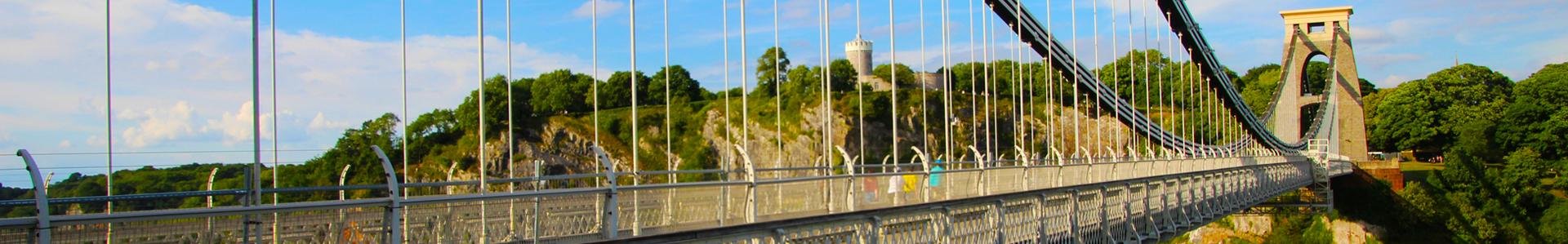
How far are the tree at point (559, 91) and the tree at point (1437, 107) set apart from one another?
51.8m

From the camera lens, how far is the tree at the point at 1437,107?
271 ft

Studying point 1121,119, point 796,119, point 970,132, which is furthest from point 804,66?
point 1121,119

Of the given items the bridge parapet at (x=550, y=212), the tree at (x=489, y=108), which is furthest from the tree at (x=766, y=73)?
the bridge parapet at (x=550, y=212)

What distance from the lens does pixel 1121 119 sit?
170ft

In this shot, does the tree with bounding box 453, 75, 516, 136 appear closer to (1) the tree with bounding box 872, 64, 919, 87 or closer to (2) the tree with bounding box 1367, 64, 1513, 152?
→ (1) the tree with bounding box 872, 64, 919, 87

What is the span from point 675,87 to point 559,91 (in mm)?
8275

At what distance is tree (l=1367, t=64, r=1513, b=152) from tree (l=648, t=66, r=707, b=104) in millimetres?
46119

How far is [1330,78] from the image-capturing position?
79875 mm

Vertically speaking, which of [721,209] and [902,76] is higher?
[902,76]

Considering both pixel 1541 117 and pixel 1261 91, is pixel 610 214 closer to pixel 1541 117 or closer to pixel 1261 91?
pixel 1541 117

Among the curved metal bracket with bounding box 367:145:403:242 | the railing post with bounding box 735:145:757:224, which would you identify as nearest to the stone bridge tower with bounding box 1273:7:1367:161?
the railing post with bounding box 735:145:757:224

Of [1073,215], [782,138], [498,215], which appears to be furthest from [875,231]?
[782,138]

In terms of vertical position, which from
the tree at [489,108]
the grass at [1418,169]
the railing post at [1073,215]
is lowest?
the grass at [1418,169]

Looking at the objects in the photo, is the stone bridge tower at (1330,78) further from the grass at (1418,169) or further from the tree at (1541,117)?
the tree at (1541,117)
